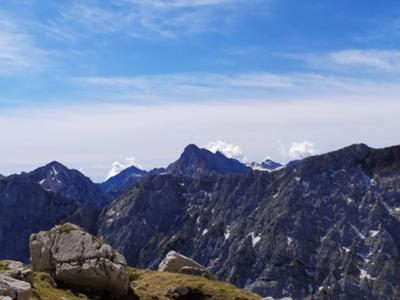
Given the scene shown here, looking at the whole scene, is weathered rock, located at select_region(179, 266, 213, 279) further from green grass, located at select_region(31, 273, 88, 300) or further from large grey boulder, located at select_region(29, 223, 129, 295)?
green grass, located at select_region(31, 273, 88, 300)

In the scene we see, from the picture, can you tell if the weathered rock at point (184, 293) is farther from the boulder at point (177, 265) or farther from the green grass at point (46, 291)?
the boulder at point (177, 265)

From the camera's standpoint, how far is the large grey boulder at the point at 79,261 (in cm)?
4641

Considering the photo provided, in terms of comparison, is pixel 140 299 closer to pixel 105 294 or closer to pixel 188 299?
pixel 105 294

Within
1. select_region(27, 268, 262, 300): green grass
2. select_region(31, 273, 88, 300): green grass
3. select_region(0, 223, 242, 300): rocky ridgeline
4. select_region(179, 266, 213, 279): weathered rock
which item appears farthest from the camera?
select_region(179, 266, 213, 279): weathered rock

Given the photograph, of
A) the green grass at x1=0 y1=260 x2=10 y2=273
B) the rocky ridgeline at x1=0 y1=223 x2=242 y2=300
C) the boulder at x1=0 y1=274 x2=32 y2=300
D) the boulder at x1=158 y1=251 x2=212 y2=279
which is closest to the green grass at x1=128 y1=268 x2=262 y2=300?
the rocky ridgeline at x1=0 y1=223 x2=242 y2=300

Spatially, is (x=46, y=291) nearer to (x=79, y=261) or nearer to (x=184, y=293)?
(x=79, y=261)

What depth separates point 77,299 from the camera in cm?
4191

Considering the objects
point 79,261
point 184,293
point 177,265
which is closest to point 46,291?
point 79,261

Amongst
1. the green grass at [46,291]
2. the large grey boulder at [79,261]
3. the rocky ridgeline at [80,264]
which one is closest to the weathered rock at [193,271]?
the rocky ridgeline at [80,264]

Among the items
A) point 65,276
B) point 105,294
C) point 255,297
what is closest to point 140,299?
point 105,294

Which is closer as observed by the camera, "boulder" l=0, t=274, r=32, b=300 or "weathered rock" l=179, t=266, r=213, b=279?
"boulder" l=0, t=274, r=32, b=300

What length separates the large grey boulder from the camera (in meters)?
46.4

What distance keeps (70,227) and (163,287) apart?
10.6 m

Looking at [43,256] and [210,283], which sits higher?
[43,256]
